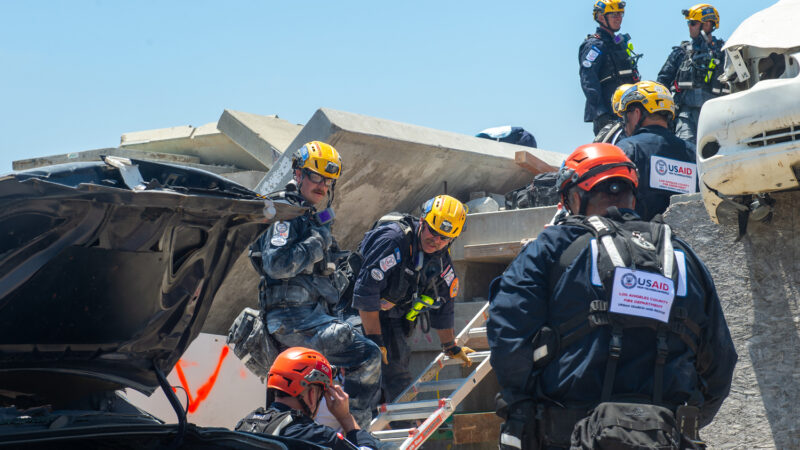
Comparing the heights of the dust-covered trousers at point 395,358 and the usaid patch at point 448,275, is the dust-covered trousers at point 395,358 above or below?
below

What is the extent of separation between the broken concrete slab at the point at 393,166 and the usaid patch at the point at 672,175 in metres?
2.72

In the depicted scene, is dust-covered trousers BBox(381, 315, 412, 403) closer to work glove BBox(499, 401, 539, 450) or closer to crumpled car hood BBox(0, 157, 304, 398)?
work glove BBox(499, 401, 539, 450)

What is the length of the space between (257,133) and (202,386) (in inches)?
124

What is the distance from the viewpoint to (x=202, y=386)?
7.67m

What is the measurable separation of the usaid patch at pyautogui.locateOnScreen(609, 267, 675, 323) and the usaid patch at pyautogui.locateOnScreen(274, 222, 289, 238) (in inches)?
115

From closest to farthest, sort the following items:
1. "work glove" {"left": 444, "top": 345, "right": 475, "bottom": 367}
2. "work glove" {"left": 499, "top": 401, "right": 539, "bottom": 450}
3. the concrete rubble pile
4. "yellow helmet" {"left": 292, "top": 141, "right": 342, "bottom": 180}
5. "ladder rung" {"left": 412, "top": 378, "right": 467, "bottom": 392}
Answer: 1. "work glove" {"left": 499, "top": 401, "right": 539, "bottom": 450}
2. the concrete rubble pile
3. "yellow helmet" {"left": 292, "top": 141, "right": 342, "bottom": 180}
4. "ladder rung" {"left": 412, "top": 378, "right": 467, "bottom": 392}
5. "work glove" {"left": 444, "top": 345, "right": 475, "bottom": 367}

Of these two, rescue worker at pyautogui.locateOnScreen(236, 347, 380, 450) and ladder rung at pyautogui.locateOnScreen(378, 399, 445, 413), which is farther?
ladder rung at pyautogui.locateOnScreen(378, 399, 445, 413)

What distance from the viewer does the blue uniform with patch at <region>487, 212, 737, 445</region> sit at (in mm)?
3598

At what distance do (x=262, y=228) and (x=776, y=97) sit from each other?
2.74 meters

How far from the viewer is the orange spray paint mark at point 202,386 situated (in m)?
7.51

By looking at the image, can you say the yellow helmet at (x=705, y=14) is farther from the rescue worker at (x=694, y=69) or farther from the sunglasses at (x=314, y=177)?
the sunglasses at (x=314, y=177)

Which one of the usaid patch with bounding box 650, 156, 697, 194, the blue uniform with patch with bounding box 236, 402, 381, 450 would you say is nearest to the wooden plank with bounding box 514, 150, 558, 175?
the usaid patch with bounding box 650, 156, 697, 194

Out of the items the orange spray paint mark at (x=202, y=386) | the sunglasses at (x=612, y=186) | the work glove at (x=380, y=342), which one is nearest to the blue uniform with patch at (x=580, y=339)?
the sunglasses at (x=612, y=186)

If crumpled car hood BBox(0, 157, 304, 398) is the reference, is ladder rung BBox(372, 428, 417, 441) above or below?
above
